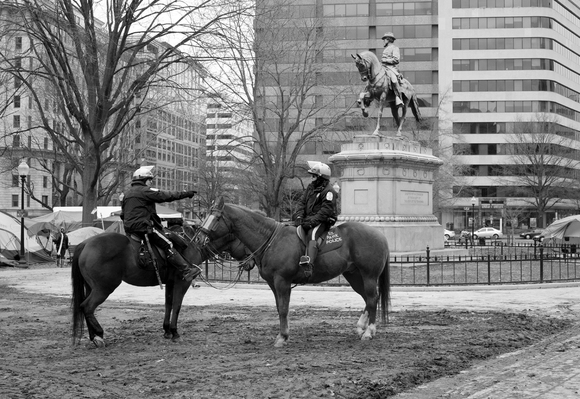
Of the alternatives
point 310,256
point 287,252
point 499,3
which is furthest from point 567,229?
point 499,3

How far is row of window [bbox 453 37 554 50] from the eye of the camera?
90500 millimetres

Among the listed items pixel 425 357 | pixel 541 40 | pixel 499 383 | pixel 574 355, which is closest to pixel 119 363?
pixel 425 357

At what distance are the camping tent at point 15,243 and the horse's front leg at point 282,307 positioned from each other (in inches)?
988

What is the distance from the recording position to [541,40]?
9069 centimetres

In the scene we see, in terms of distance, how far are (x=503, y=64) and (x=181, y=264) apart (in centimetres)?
8701

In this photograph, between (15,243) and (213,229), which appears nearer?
(213,229)

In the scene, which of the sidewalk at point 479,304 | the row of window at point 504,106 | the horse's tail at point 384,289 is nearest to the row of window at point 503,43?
the row of window at point 504,106

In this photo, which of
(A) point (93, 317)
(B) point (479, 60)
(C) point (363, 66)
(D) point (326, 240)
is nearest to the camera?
(A) point (93, 317)

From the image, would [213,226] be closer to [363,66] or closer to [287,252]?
[287,252]

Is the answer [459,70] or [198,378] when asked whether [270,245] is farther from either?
[459,70]

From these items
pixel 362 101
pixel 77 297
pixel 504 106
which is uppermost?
pixel 504 106

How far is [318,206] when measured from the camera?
35.5ft

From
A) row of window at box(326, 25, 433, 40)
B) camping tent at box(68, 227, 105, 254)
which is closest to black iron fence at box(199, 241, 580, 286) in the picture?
camping tent at box(68, 227, 105, 254)

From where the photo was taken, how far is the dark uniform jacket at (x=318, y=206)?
34.5 ft
